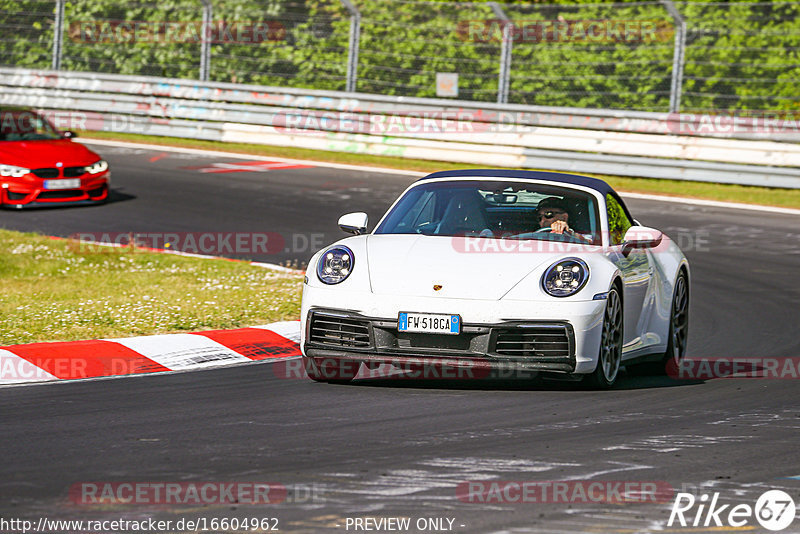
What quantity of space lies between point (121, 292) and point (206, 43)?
12998mm

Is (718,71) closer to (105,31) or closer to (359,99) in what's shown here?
(359,99)

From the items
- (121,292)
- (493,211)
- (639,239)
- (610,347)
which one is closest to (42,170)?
(121,292)

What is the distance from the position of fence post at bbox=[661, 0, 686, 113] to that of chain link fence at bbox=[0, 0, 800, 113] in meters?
0.02

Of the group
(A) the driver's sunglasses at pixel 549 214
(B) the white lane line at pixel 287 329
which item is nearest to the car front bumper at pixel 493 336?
(A) the driver's sunglasses at pixel 549 214

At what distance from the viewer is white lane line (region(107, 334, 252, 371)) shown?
8625mm

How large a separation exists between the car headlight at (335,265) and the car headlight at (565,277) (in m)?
1.12

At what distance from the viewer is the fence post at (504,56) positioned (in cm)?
2116

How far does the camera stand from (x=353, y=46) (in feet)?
74.2

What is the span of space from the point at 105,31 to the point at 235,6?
3039 millimetres

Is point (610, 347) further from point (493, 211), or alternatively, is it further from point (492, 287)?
point (493, 211)

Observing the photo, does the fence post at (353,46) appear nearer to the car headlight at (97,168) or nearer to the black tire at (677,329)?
the car headlight at (97,168)

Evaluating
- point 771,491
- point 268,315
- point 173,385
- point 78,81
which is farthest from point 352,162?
point 771,491

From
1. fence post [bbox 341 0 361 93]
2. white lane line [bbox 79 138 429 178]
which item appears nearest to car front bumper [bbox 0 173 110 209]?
white lane line [bbox 79 138 429 178]

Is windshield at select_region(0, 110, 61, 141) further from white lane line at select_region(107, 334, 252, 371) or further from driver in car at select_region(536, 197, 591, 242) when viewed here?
driver in car at select_region(536, 197, 591, 242)
